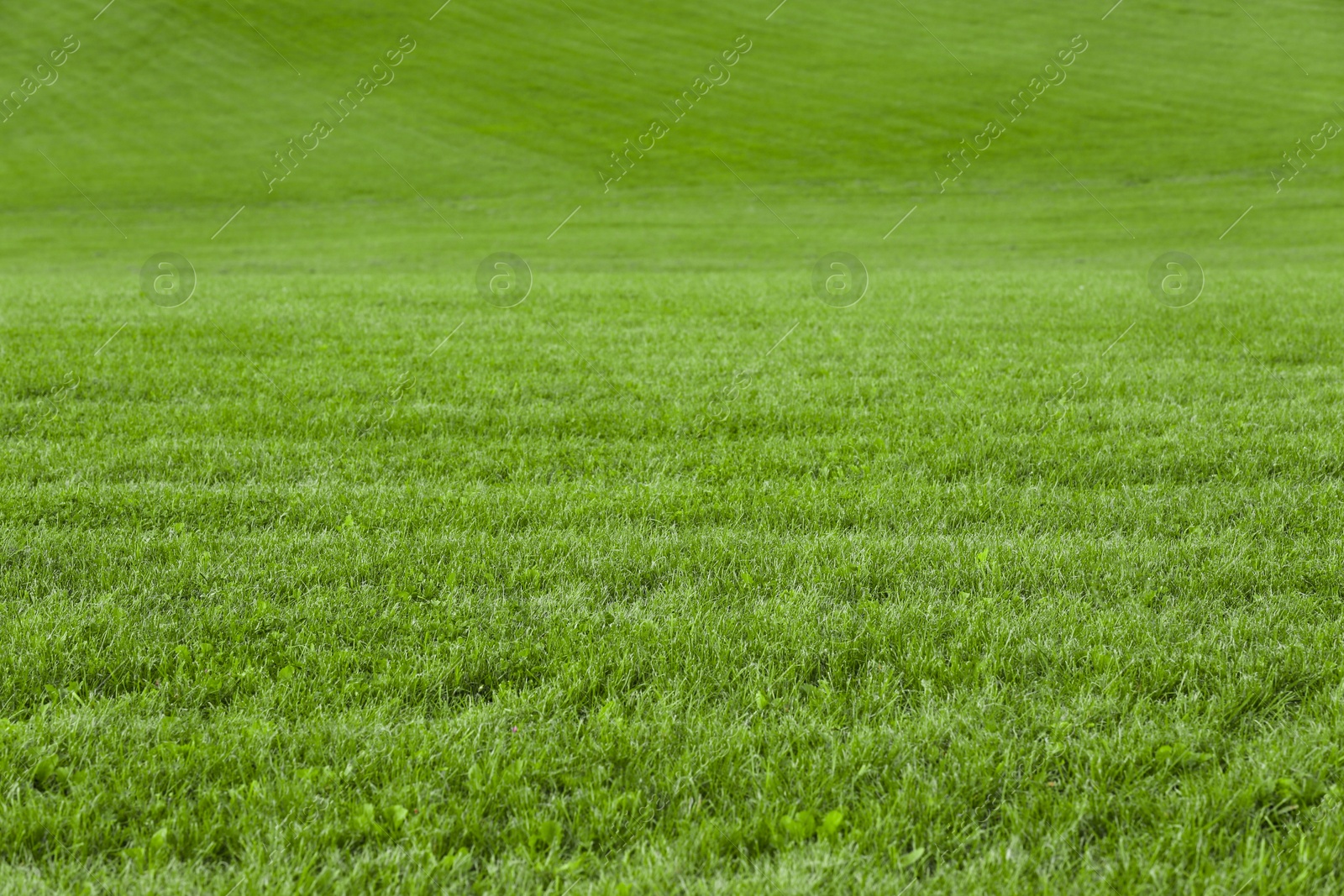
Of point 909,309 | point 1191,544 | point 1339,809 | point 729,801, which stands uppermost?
point 729,801

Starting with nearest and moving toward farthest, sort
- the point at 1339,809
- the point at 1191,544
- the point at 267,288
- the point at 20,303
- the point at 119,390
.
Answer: the point at 1339,809 < the point at 1191,544 < the point at 119,390 < the point at 20,303 < the point at 267,288

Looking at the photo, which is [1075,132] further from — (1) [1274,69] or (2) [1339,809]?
(2) [1339,809]

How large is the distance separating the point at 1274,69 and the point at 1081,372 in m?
65.0

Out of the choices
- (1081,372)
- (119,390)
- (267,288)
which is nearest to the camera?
(119,390)

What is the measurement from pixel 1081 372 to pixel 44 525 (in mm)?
9615

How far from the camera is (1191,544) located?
5.67 metres

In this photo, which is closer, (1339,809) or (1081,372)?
(1339,809)

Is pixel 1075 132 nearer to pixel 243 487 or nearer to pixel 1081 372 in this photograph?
pixel 1081 372

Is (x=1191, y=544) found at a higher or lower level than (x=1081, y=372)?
higher

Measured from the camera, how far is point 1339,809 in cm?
342

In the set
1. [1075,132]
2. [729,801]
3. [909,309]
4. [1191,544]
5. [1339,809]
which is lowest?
[1075,132]

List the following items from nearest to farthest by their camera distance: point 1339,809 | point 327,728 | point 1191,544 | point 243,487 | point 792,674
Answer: point 1339,809, point 327,728, point 792,674, point 1191,544, point 243,487

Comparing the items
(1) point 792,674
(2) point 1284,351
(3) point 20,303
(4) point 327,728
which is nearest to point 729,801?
(1) point 792,674

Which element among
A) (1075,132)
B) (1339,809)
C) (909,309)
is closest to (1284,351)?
(909,309)
